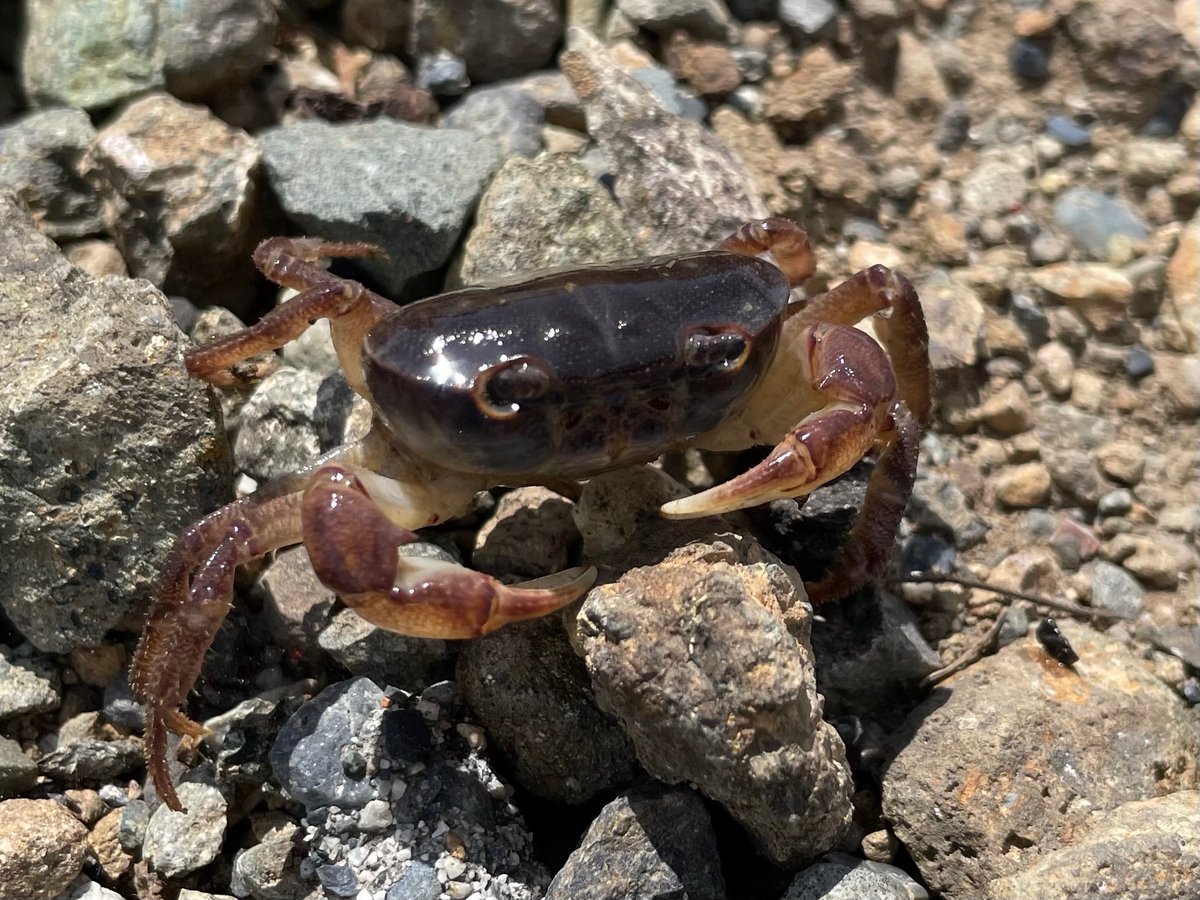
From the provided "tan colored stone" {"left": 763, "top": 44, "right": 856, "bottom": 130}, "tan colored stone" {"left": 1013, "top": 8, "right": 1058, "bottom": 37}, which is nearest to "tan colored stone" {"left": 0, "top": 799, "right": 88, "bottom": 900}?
"tan colored stone" {"left": 763, "top": 44, "right": 856, "bottom": 130}

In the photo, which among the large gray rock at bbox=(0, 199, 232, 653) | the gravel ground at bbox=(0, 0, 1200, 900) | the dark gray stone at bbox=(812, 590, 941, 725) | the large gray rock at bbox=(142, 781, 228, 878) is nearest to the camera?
the gravel ground at bbox=(0, 0, 1200, 900)

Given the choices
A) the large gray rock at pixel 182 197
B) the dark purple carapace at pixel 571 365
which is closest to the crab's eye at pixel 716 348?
the dark purple carapace at pixel 571 365

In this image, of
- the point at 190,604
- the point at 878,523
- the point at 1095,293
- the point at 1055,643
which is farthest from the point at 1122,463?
the point at 190,604

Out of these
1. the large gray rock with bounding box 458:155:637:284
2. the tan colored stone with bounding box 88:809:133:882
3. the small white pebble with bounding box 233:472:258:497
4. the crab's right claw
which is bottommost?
the tan colored stone with bounding box 88:809:133:882

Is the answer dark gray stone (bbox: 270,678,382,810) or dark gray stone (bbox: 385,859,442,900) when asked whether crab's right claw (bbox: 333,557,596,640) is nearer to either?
dark gray stone (bbox: 270,678,382,810)

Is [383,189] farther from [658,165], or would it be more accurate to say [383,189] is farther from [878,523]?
[878,523]

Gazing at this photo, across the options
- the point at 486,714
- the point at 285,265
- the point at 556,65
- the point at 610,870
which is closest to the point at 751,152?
the point at 556,65
